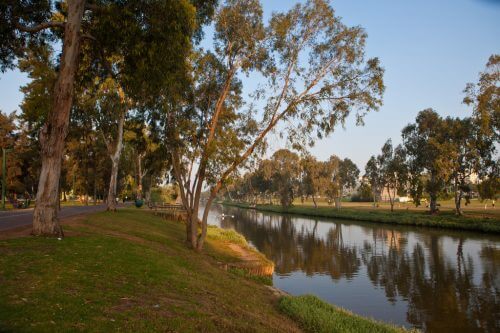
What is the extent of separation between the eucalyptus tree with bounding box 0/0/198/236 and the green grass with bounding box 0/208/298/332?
8.82 ft

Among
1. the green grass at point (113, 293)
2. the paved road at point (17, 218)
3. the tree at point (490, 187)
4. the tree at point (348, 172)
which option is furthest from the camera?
the tree at point (348, 172)

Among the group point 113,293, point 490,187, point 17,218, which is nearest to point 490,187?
point 490,187

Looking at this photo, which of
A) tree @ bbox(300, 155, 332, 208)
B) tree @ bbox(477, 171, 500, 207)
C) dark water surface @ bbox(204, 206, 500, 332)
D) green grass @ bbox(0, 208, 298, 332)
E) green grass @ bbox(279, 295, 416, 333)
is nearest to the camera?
green grass @ bbox(0, 208, 298, 332)

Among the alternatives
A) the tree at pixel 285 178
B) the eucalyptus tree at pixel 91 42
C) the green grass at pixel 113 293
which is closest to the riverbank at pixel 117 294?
the green grass at pixel 113 293

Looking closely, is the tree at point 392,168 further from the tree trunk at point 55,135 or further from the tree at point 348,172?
the tree trunk at point 55,135

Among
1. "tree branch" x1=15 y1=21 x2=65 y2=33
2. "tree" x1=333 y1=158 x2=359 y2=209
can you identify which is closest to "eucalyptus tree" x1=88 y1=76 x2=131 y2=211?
"tree branch" x1=15 y1=21 x2=65 y2=33

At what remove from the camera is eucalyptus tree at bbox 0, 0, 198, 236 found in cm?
1388

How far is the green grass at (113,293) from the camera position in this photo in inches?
298

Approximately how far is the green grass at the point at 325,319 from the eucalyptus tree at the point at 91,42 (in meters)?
9.17

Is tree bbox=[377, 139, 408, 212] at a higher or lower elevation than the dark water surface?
higher

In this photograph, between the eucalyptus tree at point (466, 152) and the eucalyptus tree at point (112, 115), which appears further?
the eucalyptus tree at point (466, 152)

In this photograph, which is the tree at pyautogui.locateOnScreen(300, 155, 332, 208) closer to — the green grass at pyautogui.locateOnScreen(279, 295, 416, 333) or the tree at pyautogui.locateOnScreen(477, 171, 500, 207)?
the tree at pyautogui.locateOnScreen(477, 171, 500, 207)

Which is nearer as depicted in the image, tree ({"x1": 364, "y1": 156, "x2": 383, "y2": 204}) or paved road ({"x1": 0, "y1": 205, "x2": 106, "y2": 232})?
paved road ({"x1": 0, "y1": 205, "x2": 106, "y2": 232})

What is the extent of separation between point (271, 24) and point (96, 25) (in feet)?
31.0
